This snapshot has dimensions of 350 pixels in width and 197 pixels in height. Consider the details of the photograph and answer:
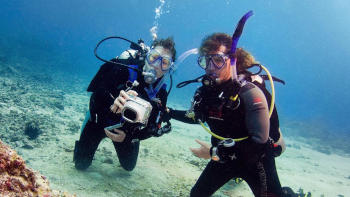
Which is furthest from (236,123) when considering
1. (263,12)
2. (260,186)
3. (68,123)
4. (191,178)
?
(263,12)

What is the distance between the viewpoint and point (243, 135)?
121 inches

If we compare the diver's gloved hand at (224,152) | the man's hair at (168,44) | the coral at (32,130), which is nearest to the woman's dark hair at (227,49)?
the man's hair at (168,44)

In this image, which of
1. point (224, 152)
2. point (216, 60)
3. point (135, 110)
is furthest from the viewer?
point (216, 60)

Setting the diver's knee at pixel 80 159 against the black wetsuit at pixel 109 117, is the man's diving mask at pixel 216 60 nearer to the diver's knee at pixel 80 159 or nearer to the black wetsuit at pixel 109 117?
the black wetsuit at pixel 109 117

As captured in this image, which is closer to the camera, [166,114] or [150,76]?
[150,76]

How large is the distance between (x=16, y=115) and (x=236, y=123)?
716 cm

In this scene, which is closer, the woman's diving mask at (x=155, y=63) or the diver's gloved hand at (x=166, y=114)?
the woman's diving mask at (x=155, y=63)

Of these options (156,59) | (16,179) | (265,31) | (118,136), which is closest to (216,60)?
(156,59)

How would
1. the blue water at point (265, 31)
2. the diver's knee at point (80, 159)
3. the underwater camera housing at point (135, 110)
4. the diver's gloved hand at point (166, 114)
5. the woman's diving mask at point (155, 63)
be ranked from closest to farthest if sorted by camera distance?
the underwater camera housing at point (135, 110) → the woman's diving mask at point (155, 63) → the diver's gloved hand at point (166, 114) → the diver's knee at point (80, 159) → the blue water at point (265, 31)

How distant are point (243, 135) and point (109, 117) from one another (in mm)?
2663

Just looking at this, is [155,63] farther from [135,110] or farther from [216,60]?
[135,110]

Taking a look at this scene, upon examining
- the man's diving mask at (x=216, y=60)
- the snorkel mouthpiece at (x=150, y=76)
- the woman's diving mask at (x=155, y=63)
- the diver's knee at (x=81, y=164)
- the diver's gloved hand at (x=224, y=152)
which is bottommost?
the diver's knee at (x=81, y=164)

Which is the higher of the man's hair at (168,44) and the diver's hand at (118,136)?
the man's hair at (168,44)

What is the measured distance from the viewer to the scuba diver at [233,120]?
8.91 ft
